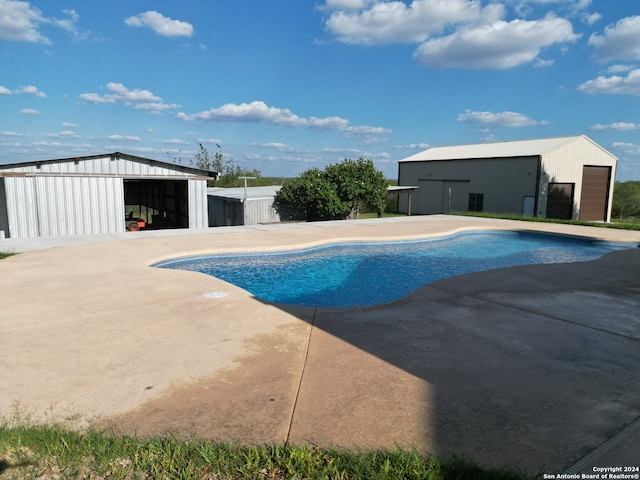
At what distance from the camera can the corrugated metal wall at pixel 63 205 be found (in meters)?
13.5

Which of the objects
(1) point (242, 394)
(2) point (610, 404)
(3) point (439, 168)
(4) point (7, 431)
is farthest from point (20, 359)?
(3) point (439, 168)

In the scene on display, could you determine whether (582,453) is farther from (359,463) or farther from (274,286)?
(274,286)

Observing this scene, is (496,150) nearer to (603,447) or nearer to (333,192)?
(333,192)

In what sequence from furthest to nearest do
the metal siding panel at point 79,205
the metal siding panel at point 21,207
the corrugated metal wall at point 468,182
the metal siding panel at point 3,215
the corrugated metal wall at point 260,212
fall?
the corrugated metal wall at point 468,182 < the corrugated metal wall at point 260,212 < the metal siding panel at point 79,205 < the metal siding panel at point 3,215 < the metal siding panel at point 21,207

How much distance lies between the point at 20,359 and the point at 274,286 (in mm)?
5211

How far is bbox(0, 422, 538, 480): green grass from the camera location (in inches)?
91.5

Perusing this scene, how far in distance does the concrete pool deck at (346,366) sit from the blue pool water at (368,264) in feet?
6.35

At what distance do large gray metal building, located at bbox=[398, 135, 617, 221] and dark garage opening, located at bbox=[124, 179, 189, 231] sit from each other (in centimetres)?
1938

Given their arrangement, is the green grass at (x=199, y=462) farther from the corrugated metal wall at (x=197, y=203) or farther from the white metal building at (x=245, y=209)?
the white metal building at (x=245, y=209)

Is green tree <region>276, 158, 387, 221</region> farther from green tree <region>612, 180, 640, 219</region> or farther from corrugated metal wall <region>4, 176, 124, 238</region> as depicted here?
green tree <region>612, 180, 640, 219</region>

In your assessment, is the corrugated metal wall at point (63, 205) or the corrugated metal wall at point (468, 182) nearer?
the corrugated metal wall at point (63, 205)

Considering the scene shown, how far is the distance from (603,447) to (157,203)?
2614 cm

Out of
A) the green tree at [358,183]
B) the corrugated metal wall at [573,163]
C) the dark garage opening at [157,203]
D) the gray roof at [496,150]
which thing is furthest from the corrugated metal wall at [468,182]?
the dark garage opening at [157,203]

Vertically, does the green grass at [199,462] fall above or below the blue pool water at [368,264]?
above
